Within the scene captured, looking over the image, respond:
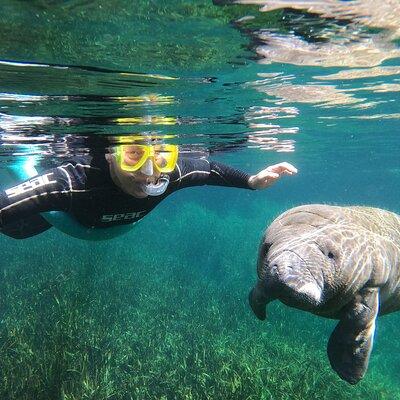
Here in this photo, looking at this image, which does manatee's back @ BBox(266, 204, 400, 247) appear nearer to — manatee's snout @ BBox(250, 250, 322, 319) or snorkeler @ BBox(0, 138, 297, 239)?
manatee's snout @ BBox(250, 250, 322, 319)

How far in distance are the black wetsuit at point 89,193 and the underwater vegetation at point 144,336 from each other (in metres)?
3.36

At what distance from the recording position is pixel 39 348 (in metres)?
9.79

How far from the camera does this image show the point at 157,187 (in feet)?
20.6

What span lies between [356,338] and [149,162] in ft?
11.8

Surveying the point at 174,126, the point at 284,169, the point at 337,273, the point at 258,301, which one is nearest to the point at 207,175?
the point at 284,169

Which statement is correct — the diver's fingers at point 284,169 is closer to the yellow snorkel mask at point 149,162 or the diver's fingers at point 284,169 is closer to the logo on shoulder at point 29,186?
the yellow snorkel mask at point 149,162

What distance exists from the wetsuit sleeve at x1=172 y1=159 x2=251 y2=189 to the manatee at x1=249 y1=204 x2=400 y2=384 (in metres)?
1.81

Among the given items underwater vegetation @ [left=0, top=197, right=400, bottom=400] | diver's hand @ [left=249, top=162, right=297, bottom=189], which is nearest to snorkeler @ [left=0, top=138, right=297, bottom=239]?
diver's hand @ [left=249, top=162, right=297, bottom=189]

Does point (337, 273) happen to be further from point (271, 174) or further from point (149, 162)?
point (149, 162)

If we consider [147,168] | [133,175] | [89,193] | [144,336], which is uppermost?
[147,168]

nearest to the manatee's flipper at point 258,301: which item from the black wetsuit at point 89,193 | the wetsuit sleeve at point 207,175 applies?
the black wetsuit at point 89,193

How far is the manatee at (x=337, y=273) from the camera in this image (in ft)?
13.6

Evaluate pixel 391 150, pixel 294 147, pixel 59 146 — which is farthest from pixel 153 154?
pixel 391 150

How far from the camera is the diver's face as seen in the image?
236 inches
